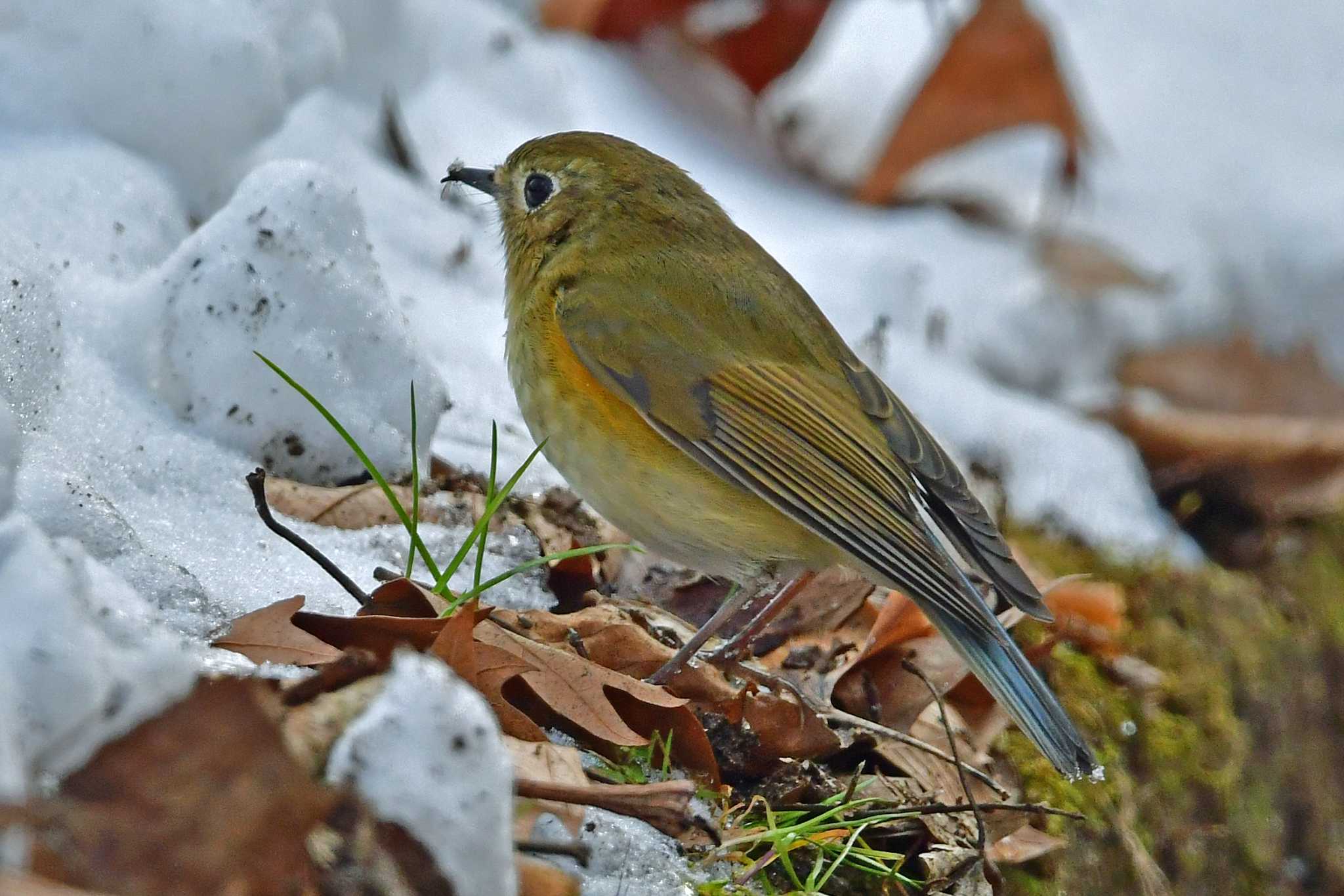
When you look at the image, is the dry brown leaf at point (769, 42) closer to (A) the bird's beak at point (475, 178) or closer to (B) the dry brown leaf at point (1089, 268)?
(B) the dry brown leaf at point (1089, 268)

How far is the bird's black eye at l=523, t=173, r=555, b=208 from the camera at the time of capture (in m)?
3.44

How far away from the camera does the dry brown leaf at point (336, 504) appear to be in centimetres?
292

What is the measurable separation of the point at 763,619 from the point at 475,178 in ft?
4.35

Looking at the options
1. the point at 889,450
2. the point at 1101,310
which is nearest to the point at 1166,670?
the point at 889,450

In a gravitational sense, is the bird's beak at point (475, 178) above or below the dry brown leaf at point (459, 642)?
above

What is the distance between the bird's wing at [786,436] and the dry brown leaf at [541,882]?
108 cm

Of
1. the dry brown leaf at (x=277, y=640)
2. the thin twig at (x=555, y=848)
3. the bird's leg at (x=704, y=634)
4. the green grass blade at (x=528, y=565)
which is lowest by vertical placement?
the bird's leg at (x=704, y=634)

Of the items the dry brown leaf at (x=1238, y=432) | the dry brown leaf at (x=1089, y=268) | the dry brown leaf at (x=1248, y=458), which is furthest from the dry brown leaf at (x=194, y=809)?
the dry brown leaf at (x=1089, y=268)

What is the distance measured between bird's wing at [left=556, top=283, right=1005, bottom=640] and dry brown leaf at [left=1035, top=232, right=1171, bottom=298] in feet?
9.76

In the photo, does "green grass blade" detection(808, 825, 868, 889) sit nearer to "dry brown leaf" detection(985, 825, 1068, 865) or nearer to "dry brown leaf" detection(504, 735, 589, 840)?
"dry brown leaf" detection(504, 735, 589, 840)

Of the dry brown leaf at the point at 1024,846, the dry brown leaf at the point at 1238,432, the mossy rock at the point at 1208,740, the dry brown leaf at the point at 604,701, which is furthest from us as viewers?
the dry brown leaf at the point at 1238,432

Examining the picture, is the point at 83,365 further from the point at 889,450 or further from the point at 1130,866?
the point at 1130,866

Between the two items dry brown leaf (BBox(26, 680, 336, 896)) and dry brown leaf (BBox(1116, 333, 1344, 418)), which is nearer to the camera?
dry brown leaf (BBox(26, 680, 336, 896))

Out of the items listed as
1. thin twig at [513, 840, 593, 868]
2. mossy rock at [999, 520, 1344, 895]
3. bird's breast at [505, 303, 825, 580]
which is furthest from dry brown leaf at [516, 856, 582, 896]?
mossy rock at [999, 520, 1344, 895]
